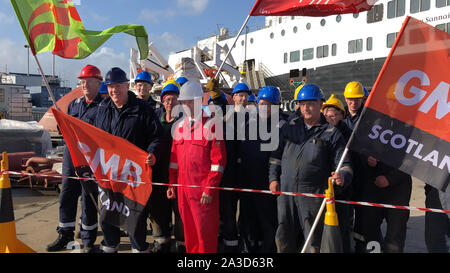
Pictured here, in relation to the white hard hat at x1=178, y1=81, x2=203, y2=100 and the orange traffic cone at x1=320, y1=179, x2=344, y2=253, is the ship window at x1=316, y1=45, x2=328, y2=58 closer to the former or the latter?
the white hard hat at x1=178, y1=81, x2=203, y2=100

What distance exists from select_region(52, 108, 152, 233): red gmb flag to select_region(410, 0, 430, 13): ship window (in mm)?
15938

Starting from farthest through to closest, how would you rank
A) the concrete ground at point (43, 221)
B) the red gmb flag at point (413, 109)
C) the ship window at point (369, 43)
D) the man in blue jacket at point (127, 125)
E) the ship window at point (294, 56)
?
the ship window at point (294, 56) → the ship window at point (369, 43) → the concrete ground at point (43, 221) → the man in blue jacket at point (127, 125) → the red gmb flag at point (413, 109)

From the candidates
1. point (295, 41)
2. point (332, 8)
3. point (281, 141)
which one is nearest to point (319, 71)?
point (295, 41)

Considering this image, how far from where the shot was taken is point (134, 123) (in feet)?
11.0

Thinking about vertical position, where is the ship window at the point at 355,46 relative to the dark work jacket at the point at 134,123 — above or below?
above

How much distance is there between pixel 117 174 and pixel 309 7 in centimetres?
318

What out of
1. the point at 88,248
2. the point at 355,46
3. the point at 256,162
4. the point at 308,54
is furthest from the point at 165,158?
the point at 308,54

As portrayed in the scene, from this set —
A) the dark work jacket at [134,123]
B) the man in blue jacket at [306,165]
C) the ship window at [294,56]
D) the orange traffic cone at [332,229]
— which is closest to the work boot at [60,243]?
the dark work jacket at [134,123]

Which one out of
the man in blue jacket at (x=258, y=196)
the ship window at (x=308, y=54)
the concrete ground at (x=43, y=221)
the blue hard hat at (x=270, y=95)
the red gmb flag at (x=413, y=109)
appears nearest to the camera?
the red gmb flag at (x=413, y=109)

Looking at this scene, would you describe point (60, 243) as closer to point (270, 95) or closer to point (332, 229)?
point (270, 95)

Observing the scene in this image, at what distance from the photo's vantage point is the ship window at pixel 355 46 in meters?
17.2

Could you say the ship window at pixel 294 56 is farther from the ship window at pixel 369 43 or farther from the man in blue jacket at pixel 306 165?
the man in blue jacket at pixel 306 165

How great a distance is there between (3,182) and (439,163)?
3895mm

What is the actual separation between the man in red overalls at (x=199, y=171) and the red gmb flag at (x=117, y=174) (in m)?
0.39
